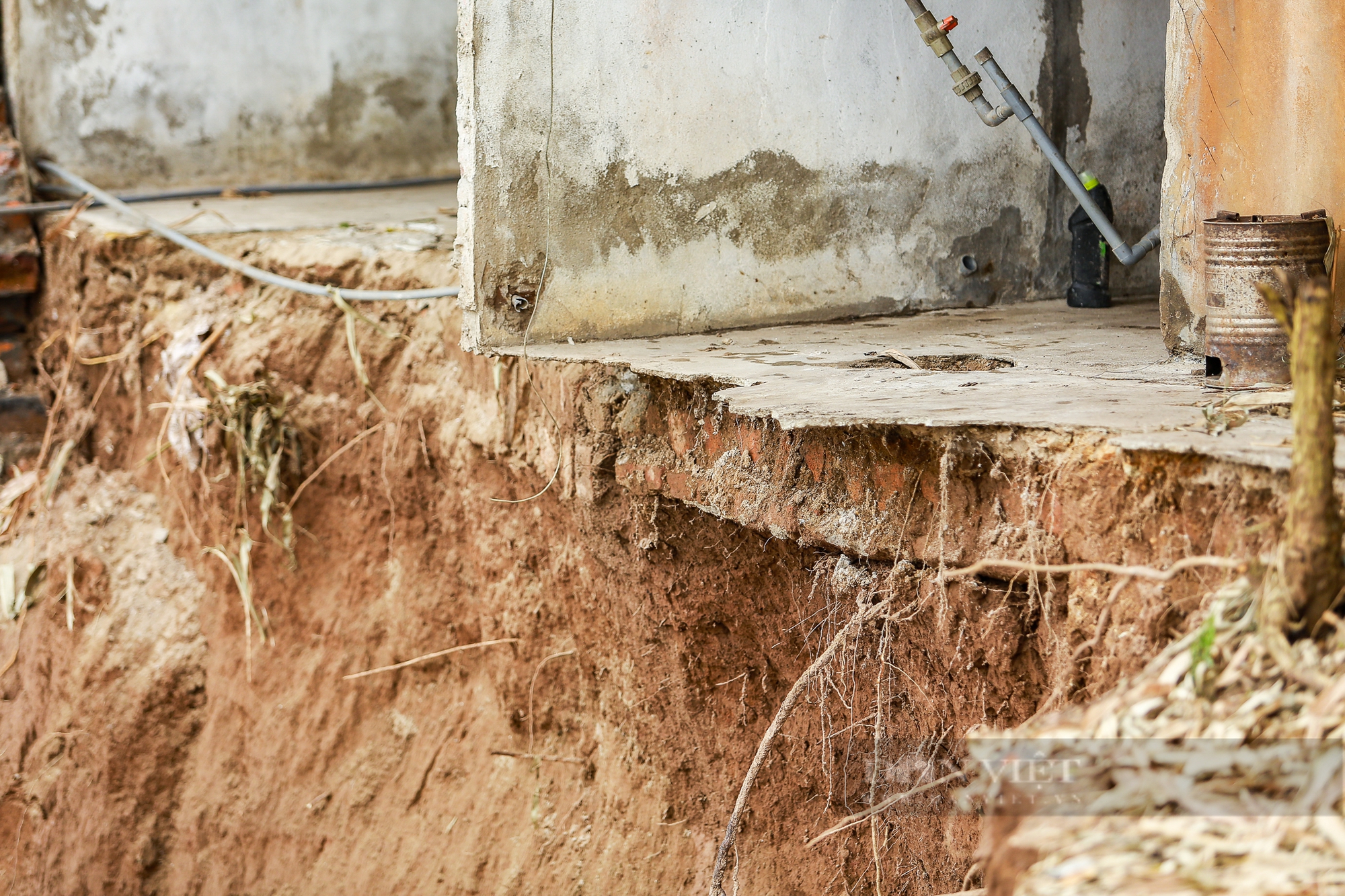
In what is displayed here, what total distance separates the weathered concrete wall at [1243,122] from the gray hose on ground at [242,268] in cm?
197

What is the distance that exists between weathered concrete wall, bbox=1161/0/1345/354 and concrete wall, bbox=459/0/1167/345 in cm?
107

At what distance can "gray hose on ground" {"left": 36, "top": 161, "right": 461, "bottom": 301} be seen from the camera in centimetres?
393

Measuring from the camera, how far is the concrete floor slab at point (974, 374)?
2.16 meters

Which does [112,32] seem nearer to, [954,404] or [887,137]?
[887,137]

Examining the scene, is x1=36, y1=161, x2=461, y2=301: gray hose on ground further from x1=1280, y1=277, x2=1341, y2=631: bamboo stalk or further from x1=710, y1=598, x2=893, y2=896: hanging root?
x1=1280, y1=277, x2=1341, y2=631: bamboo stalk

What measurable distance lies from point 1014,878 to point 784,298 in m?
2.58

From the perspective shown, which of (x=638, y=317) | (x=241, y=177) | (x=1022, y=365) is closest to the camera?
(x=1022, y=365)

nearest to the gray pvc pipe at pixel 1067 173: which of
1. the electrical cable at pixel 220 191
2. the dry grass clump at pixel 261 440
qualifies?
the dry grass clump at pixel 261 440

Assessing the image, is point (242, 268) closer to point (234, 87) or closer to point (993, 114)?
point (234, 87)

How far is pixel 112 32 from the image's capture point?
19.3ft

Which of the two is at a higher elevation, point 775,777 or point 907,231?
point 907,231

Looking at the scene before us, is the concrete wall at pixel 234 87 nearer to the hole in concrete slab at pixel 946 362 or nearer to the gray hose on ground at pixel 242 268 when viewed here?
the gray hose on ground at pixel 242 268

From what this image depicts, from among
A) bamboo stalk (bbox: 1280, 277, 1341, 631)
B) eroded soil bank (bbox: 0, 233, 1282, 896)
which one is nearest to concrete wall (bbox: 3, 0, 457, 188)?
eroded soil bank (bbox: 0, 233, 1282, 896)

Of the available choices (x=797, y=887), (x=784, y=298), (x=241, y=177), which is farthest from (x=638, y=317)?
(x=241, y=177)
